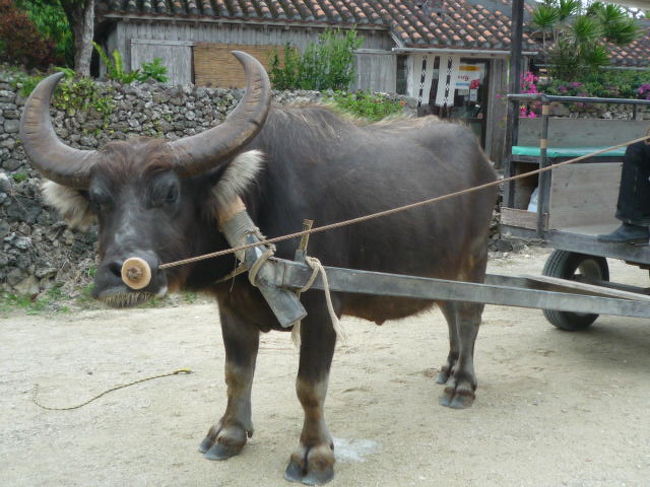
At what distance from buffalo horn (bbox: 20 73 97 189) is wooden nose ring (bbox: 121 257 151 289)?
457 millimetres

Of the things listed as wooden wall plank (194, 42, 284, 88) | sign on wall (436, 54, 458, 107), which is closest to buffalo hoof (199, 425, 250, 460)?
wooden wall plank (194, 42, 284, 88)

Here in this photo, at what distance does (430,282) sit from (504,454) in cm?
101

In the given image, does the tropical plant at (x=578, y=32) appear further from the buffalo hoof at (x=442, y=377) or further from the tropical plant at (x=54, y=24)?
the buffalo hoof at (x=442, y=377)

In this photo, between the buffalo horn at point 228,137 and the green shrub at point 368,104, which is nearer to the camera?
the buffalo horn at point 228,137

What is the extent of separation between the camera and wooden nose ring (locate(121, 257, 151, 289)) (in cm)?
274

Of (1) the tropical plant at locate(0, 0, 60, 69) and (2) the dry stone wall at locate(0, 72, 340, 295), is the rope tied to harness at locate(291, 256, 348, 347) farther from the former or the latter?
(1) the tropical plant at locate(0, 0, 60, 69)

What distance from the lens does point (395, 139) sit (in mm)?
4207

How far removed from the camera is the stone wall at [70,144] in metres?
6.82

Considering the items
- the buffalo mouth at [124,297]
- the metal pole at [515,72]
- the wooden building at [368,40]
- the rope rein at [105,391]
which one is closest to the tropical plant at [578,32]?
the wooden building at [368,40]

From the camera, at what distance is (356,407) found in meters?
4.41

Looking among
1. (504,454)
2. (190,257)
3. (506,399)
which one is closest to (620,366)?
(506,399)

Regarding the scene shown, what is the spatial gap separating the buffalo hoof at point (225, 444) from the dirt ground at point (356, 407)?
0.05 m

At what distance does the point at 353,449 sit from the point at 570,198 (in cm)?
254

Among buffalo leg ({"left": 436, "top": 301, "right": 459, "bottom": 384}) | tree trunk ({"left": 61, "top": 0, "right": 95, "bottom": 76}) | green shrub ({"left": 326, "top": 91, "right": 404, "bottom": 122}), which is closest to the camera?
buffalo leg ({"left": 436, "top": 301, "right": 459, "bottom": 384})
